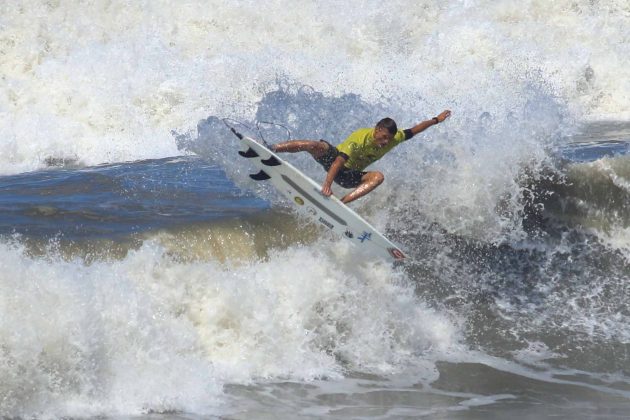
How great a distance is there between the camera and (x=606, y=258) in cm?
995

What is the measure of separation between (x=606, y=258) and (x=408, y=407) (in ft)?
13.4

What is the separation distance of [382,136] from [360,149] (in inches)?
11.3

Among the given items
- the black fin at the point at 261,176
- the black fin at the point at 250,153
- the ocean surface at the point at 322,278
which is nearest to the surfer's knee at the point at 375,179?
the ocean surface at the point at 322,278

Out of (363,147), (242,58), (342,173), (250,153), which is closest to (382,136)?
(363,147)

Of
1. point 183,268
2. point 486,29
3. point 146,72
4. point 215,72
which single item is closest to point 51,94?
point 146,72

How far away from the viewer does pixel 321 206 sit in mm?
8336

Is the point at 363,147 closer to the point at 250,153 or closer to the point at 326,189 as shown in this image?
the point at 326,189

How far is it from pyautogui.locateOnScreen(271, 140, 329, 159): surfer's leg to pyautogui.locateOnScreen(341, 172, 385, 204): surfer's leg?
466mm

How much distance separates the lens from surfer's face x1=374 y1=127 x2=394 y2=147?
26.9ft

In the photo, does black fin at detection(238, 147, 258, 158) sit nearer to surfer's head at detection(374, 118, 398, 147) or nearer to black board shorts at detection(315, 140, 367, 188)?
black board shorts at detection(315, 140, 367, 188)

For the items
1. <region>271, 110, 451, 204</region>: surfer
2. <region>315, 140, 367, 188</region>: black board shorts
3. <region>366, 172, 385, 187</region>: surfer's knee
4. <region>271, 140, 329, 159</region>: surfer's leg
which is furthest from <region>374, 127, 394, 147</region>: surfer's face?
<region>271, 140, 329, 159</region>: surfer's leg

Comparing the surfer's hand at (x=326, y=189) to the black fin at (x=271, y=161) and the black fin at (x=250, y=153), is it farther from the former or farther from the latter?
the black fin at (x=250, y=153)

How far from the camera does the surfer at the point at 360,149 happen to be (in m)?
8.24

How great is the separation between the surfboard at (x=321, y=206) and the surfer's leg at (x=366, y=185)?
12 cm
